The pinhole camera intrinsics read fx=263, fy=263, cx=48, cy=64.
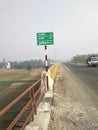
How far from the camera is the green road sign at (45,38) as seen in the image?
1884cm

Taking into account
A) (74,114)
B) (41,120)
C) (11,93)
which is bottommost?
(11,93)

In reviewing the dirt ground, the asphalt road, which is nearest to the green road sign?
the asphalt road

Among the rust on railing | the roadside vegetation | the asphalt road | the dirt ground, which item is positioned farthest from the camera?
the asphalt road

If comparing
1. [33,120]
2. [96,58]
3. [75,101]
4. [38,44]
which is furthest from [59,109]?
[96,58]

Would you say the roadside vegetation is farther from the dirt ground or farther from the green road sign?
the green road sign

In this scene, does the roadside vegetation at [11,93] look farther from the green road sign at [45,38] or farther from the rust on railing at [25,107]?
the green road sign at [45,38]

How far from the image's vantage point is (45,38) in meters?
19.1

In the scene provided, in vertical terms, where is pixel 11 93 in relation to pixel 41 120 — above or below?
below

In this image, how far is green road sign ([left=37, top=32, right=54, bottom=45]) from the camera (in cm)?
1884

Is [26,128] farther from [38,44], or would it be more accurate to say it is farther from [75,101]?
[38,44]

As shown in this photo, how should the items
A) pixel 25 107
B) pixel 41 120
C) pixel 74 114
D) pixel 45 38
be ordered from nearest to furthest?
pixel 25 107 → pixel 41 120 → pixel 74 114 → pixel 45 38

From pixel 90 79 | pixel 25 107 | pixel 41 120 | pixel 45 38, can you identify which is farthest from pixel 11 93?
pixel 25 107

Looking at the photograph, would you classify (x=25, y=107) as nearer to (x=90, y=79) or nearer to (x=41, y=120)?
(x=41, y=120)

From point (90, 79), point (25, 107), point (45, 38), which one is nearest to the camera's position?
point (25, 107)
